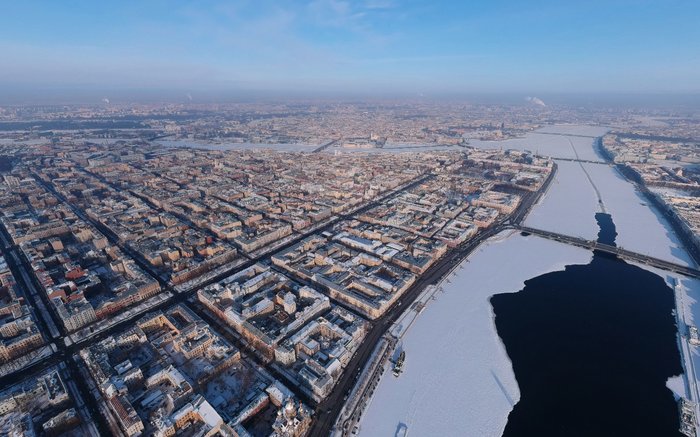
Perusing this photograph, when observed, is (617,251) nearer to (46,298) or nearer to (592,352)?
(592,352)

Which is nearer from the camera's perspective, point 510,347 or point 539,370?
point 539,370

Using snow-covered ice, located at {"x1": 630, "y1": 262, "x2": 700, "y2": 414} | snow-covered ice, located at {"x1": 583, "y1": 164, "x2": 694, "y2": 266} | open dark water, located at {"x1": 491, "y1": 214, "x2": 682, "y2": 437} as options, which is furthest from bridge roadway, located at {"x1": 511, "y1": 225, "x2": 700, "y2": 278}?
open dark water, located at {"x1": 491, "y1": 214, "x2": 682, "y2": 437}

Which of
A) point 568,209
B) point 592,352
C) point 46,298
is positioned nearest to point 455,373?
point 592,352

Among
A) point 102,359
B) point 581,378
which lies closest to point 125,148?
point 102,359

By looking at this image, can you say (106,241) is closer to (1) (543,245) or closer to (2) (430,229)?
(2) (430,229)

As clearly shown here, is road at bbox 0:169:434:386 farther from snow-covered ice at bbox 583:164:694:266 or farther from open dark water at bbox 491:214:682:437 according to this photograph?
snow-covered ice at bbox 583:164:694:266

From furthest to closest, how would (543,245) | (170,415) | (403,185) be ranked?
(403,185) → (543,245) → (170,415)
